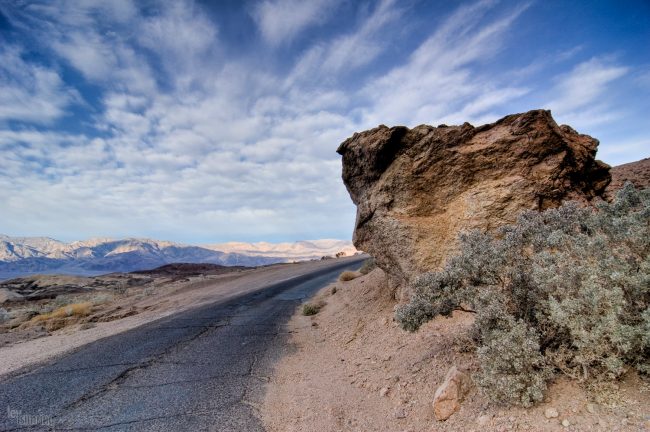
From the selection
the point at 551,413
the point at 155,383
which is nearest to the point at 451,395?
the point at 551,413

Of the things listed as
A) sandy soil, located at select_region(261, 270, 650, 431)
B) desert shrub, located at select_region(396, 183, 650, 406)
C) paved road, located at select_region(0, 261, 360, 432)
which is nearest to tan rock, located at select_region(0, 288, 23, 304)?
paved road, located at select_region(0, 261, 360, 432)

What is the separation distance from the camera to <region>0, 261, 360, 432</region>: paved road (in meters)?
4.93

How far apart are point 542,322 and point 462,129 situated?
5564mm

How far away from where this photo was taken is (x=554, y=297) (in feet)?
13.2

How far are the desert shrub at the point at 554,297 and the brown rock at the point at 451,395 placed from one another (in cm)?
37

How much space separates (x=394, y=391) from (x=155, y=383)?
173 inches

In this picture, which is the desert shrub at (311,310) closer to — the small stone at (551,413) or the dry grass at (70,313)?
the small stone at (551,413)

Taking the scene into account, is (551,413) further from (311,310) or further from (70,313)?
(70,313)

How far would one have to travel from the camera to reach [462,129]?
27.6 ft

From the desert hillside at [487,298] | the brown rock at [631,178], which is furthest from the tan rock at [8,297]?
the brown rock at [631,178]

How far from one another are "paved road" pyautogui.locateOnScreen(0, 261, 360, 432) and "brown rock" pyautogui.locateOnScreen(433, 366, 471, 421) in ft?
8.18

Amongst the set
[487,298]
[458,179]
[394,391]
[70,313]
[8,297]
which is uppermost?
[458,179]

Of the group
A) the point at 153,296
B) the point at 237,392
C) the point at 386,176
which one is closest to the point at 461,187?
the point at 386,176

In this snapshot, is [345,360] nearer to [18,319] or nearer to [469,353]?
[469,353]
